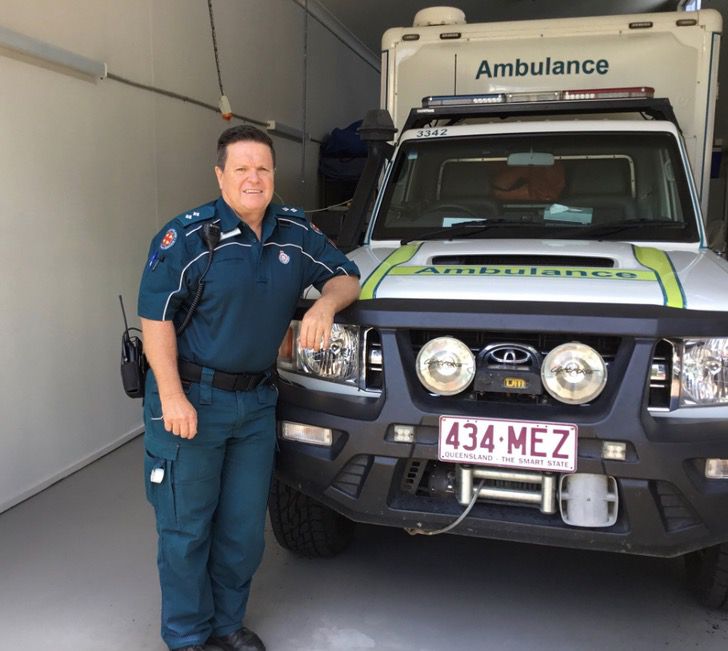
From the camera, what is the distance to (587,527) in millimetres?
2287

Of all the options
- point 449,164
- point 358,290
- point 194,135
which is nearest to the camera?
point 358,290

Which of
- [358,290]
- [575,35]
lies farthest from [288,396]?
[575,35]

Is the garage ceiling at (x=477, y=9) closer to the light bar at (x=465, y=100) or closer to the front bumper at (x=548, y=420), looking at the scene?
the light bar at (x=465, y=100)

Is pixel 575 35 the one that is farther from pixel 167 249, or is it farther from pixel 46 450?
pixel 46 450

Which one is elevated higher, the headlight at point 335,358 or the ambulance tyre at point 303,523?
the headlight at point 335,358

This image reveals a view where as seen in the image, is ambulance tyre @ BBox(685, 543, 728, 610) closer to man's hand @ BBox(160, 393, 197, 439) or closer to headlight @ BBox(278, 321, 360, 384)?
headlight @ BBox(278, 321, 360, 384)

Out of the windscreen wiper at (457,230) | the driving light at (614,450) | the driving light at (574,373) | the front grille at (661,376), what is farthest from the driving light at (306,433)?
the windscreen wiper at (457,230)

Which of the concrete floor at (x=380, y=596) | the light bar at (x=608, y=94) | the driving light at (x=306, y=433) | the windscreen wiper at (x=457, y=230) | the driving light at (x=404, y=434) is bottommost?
the concrete floor at (x=380, y=596)

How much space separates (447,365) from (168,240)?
948mm

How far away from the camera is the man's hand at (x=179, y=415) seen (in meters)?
2.21

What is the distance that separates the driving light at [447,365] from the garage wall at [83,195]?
92.3 inches

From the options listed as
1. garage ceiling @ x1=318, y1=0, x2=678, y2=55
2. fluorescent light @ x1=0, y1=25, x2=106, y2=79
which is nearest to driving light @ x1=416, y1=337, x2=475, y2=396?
fluorescent light @ x1=0, y1=25, x2=106, y2=79

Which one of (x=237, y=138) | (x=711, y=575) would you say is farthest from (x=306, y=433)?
(x=711, y=575)

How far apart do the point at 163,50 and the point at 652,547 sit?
174 inches
